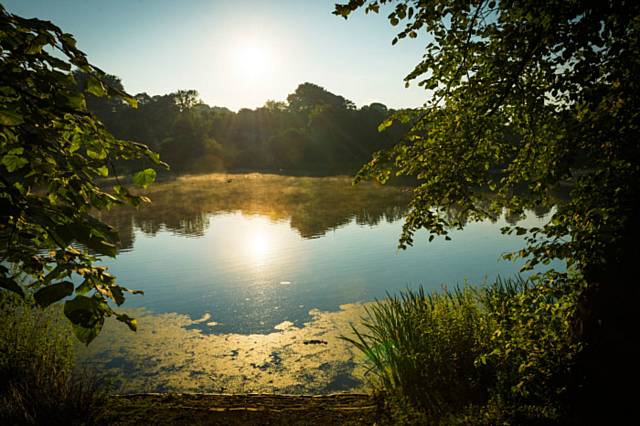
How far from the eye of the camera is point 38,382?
4715mm

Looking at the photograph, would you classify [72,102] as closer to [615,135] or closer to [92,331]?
[92,331]

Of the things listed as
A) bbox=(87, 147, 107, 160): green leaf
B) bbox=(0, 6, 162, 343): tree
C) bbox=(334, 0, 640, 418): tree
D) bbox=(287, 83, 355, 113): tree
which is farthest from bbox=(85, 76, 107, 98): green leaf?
bbox=(287, 83, 355, 113): tree

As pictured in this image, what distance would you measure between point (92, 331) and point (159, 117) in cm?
8514

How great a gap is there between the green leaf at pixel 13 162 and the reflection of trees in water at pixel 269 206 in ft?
49.7

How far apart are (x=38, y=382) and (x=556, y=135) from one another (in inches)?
243

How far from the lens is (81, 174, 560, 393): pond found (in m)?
6.98

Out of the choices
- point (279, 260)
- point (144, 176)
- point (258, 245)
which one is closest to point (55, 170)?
point (144, 176)

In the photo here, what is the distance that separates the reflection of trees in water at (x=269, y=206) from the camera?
19688mm

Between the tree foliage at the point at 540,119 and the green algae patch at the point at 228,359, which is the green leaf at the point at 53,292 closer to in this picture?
the tree foliage at the point at 540,119

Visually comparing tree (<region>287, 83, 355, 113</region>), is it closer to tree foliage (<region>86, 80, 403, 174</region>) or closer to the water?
tree foliage (<region>86, 80, 403, 174</region>)

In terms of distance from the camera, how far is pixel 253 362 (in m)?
7.21

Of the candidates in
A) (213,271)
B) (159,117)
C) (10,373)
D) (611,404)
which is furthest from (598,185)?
(159,117)

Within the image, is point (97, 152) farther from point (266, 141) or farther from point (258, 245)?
point (266, 141)

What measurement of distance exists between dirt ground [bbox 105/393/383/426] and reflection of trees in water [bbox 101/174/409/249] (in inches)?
447
